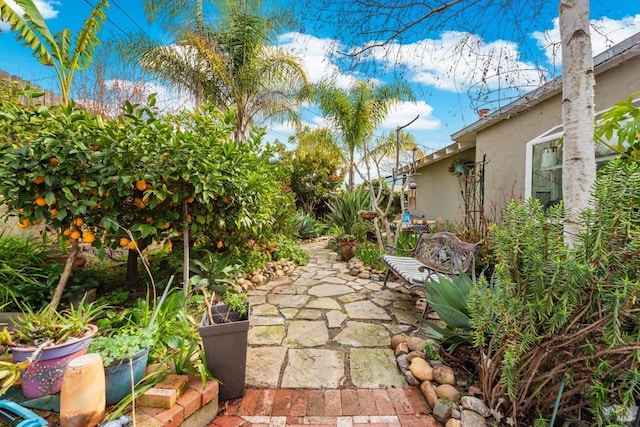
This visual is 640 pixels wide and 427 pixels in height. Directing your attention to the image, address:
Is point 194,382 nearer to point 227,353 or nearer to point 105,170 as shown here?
point 227,353

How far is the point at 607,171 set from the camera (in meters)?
1.32

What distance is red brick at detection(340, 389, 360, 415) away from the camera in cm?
186

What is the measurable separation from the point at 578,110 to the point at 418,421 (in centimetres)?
215

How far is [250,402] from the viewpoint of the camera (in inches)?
77.2

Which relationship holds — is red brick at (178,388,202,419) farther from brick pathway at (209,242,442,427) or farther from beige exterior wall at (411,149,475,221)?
beige exterior wall at (411,149,475,221)

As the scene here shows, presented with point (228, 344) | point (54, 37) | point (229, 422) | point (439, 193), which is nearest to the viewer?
point (229, 422)

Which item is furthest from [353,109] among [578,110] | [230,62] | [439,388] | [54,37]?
[439,388]

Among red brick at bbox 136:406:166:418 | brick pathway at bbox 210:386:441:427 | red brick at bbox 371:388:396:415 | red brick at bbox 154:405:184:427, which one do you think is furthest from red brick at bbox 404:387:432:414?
red brick at bbox 136:406:166:418

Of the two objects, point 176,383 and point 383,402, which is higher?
point 176,383

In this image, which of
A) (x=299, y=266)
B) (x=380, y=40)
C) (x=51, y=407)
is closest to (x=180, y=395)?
(x=51, y=407)

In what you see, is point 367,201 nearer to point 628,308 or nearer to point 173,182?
point 173,182

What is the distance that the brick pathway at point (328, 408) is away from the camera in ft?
5.83

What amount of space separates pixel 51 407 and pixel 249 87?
853 cm

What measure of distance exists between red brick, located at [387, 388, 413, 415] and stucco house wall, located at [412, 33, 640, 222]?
262 centimetres
